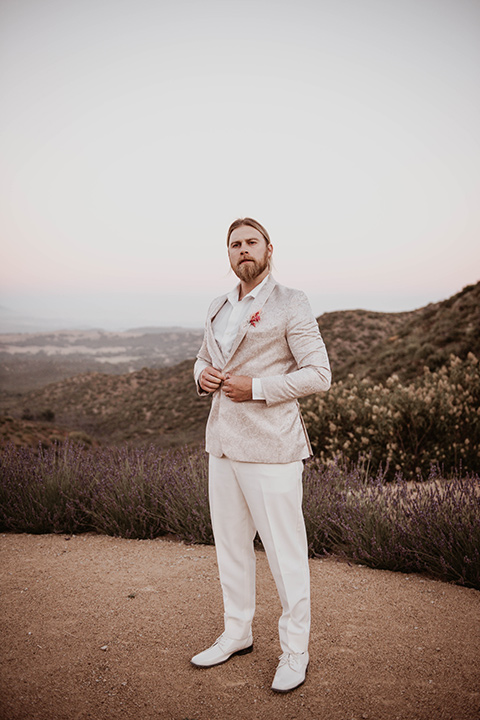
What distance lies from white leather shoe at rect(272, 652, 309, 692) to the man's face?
1.97 meters

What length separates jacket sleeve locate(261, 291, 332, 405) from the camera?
2.45m

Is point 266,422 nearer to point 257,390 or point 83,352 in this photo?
point 257,390

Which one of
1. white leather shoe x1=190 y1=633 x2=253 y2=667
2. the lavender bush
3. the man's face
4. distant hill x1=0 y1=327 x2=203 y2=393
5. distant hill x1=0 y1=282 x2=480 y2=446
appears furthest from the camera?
distant hill x1=0 y1=327 x2=203 y2=393

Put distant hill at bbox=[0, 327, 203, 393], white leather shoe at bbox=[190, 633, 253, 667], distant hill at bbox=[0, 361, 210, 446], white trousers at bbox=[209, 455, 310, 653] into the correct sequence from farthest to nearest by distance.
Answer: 1. distant hill at bbox=[0, 327, 203, 393]
2. distant hill at bbox=[0, 361, 210, 446]
3. white leather shoe at bbox=[190, 633, 253, 667]
4. white trousers at bbox=[209, 455, 310, 653]

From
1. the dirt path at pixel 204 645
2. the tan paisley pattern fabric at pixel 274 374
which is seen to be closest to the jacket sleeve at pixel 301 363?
the tan paisley pattern fabric at pixel 274 374

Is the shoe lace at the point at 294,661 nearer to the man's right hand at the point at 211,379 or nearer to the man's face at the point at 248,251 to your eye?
the man's right hand at the point at 211,379

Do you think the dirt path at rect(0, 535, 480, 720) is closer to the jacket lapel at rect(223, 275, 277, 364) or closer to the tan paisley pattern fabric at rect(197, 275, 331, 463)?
the tan paisley pattern fabric at rect(197, 275, 331, 463)

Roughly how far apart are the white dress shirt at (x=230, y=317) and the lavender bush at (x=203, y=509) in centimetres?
216

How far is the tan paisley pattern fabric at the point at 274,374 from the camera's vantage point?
2477mm

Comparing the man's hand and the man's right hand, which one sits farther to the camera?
the man's right hand

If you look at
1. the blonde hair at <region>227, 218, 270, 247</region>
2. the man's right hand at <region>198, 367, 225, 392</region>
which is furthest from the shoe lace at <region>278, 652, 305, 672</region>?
the blonde hair at <region>227, 218, 270, 247</region>

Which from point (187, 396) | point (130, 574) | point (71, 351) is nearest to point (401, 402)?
point (130, 574)

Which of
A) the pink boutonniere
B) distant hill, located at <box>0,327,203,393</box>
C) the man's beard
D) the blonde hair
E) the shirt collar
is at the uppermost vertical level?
the blonde hair

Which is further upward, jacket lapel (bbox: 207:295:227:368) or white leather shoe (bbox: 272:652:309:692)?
jacket lapel (bbox: 207:295:227:368)
